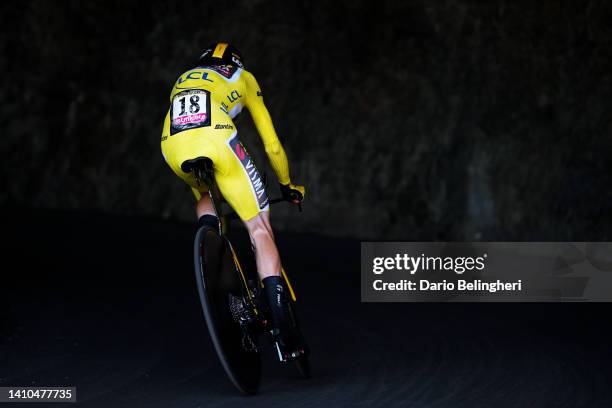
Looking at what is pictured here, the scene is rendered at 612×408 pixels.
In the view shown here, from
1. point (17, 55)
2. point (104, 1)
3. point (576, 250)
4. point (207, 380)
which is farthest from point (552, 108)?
point (17, 55)

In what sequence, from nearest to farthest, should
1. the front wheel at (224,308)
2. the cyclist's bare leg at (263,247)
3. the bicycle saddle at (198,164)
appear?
1. the front wheel at (224,308)
2. the bicycle saddle at (198,164)
3. the cyclist's bare leg at (263,247)

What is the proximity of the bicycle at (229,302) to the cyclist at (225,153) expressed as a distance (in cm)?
7

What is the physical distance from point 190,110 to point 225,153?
293 millimetres

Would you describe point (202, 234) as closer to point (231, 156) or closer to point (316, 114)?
point (231, 156)

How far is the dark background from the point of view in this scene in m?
11.7

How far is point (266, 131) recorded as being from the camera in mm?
6129

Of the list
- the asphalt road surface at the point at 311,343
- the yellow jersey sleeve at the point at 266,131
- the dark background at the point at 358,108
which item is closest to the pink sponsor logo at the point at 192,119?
the yellow jersey sleeve at the point at 266,131

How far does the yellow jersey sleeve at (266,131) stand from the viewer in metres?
6.10

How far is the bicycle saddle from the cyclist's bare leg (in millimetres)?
355

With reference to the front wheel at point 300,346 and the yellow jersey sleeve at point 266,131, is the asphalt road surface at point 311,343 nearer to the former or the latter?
the front wheel at point 300,346

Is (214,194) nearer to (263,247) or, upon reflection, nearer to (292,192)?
(263,247)

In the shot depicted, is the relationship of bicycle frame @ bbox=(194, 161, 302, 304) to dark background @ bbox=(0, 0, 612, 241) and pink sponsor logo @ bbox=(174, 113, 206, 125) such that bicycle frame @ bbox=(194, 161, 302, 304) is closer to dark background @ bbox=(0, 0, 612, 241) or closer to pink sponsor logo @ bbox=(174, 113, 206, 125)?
pink sponsor logo @ bbox=(174, 113, 206, 125)

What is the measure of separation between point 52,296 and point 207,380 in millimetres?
3333

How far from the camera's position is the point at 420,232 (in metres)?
12.8
